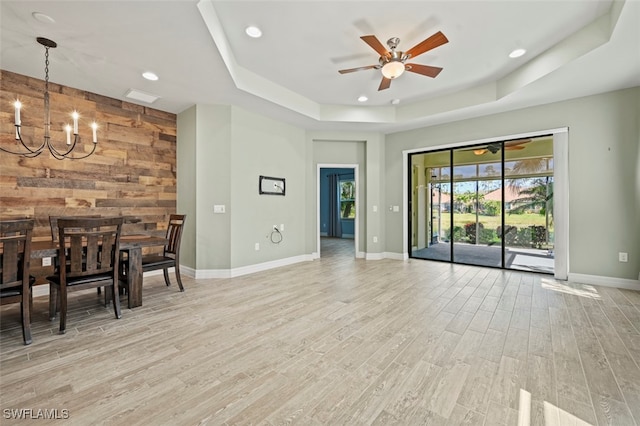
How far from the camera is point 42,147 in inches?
143

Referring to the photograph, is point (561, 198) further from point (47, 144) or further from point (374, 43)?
point (47, 144)

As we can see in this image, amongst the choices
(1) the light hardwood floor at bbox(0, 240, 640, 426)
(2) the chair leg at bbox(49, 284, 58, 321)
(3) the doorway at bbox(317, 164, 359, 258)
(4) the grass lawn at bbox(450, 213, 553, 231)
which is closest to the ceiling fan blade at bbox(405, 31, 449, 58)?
(1) the light hardwood floor at bbox(0, 240, 640, 426)

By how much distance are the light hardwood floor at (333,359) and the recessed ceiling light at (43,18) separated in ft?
9.44

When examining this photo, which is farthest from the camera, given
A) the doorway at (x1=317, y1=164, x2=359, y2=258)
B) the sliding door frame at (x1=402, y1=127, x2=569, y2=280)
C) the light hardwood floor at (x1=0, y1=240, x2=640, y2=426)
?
the doorway at (x1=317, y1=164, x2=359, y2=258)

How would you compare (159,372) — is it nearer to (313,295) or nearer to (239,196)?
(313,295)

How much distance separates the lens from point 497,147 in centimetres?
514

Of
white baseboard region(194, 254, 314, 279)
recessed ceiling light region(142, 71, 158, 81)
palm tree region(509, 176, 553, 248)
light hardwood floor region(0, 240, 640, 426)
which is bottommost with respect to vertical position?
light hardwood floor region(0, 240, 640, 426)

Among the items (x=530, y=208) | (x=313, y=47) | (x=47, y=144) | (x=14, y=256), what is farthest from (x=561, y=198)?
(x=47, y=144)

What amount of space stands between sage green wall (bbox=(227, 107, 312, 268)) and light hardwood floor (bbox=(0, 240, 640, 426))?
1476 mm

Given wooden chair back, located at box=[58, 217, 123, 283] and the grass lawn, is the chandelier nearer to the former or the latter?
wooden chair back, located at box=[58, 217, 123, 283]

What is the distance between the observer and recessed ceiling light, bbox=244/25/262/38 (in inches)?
118

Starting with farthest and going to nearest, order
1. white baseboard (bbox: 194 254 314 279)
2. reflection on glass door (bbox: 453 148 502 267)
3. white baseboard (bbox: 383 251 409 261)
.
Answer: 1. white baseboard (bbox: 383 251 409 261)
2. reflection on glass door (bbox: 453 148 502 267)
3. white baseboard (bbox: 194 254 314 279)

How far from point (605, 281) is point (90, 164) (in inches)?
305

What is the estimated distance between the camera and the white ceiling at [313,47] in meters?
2.61
